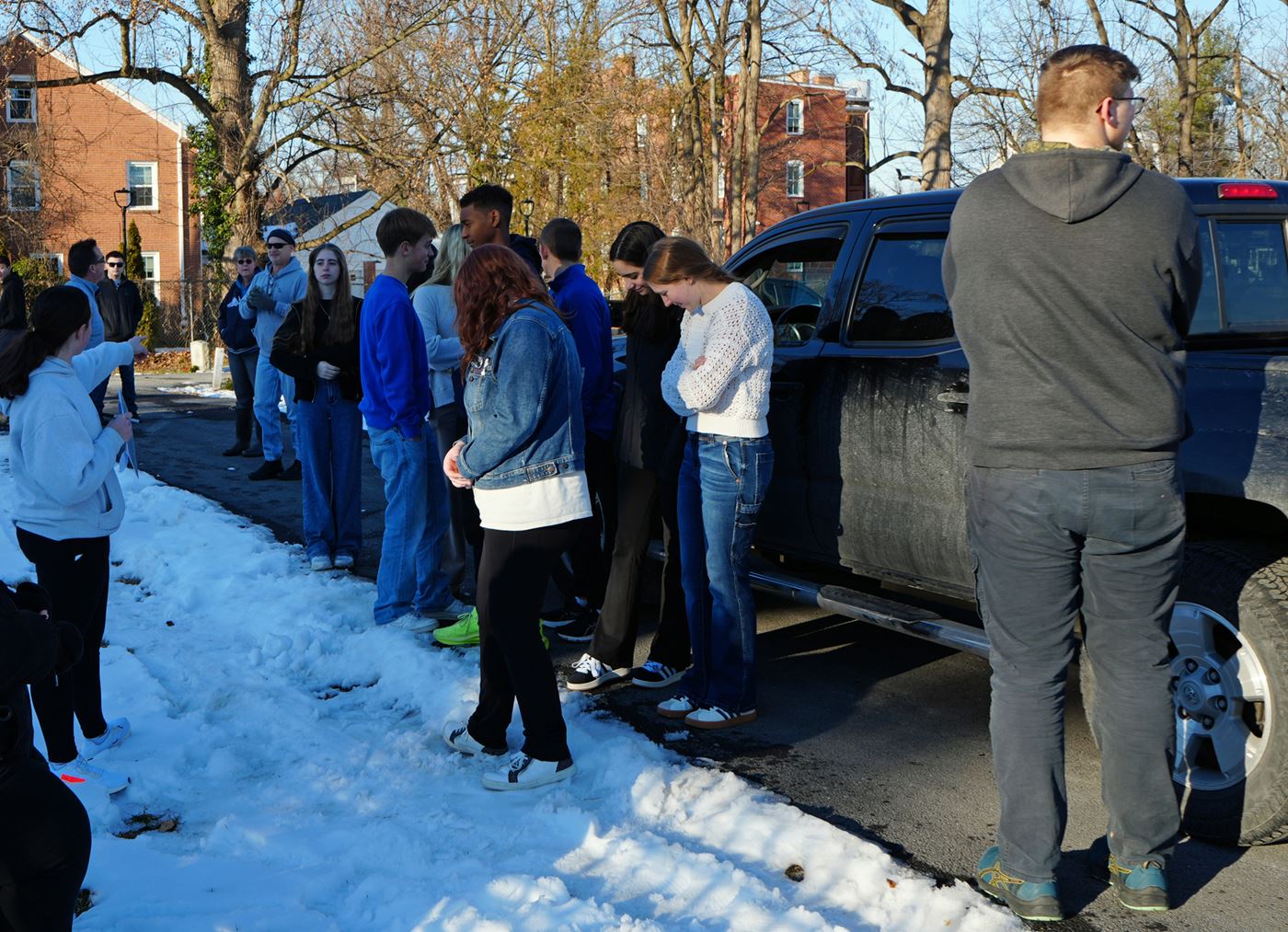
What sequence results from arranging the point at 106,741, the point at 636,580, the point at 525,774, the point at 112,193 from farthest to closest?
1. the point at 112,193
2. the point at 636,580
3. the point at 106,741
4. the point at 525,774

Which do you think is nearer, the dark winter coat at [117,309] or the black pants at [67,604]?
the black pants at [67,604]

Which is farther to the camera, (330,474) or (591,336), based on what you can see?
(330,474)

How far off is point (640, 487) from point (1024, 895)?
260 centimetres

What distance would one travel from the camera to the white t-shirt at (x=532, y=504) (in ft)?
14.2

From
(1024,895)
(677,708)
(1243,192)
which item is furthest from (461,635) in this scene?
(1243,192)

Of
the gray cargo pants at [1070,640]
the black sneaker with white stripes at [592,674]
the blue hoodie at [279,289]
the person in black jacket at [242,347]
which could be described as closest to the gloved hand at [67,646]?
the gray cargo pants at [1070,640]

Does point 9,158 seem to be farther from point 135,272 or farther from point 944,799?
point 944,799

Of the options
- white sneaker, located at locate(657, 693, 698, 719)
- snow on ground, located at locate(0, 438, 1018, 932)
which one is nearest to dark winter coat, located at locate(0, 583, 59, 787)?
snow on ground, located at locate(0, 438, 1018, 932)

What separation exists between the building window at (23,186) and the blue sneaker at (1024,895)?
126 feet

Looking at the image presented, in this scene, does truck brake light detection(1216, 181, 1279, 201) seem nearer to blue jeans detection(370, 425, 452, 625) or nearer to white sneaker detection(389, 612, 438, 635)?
blue jeans detection(370, 425, 452, 625)

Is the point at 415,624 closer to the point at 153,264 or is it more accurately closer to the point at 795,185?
the point at 153,264

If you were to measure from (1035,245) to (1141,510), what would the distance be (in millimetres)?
755

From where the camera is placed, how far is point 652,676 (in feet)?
18.5

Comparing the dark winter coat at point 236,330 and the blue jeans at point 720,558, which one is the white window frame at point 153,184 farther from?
the blue jeans at point 720,558
